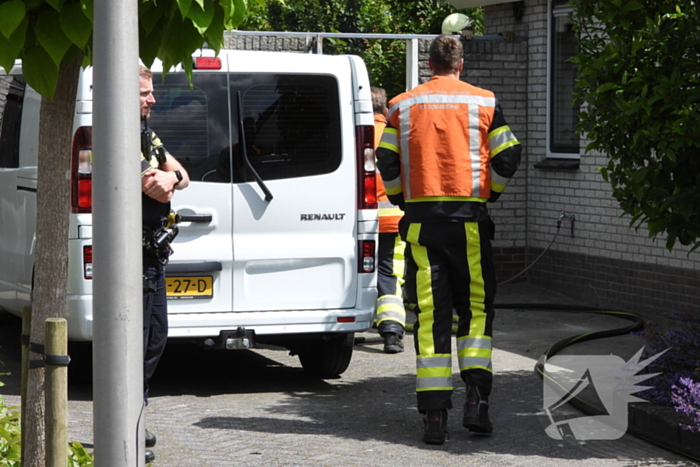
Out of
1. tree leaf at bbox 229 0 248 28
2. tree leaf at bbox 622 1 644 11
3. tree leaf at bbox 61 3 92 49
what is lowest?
tree leaf at bbox 61 3 92 49

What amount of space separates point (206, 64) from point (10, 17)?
387cm

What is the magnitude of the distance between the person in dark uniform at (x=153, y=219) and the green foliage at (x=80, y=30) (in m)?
1.92

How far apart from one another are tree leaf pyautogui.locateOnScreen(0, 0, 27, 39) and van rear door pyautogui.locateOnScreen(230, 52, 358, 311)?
3.88 m

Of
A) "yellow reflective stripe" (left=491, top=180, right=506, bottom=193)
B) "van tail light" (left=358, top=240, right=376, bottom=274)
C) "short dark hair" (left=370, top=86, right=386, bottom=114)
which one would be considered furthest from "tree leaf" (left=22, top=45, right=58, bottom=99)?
"short dark hair" (left=370, top=86, right=386, bottom=114)

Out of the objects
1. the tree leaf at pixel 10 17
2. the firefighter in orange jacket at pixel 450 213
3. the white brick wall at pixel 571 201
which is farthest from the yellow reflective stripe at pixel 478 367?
the white brick wall at pixel 571 201

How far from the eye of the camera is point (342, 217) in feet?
24.3

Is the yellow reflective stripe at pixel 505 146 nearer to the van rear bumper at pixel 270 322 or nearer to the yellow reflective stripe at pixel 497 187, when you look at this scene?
the yellow reflective stripe at pixel 497 187

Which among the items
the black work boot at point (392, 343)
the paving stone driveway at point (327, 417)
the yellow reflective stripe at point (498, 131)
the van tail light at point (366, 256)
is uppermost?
the yellow reflective stripe at point (498, 131)

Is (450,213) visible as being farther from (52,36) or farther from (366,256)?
(52,36)

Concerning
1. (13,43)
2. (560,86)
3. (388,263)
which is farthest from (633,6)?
(560,86)

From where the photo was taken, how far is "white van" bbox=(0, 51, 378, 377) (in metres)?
7.10

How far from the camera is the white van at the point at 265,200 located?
7.10 meters

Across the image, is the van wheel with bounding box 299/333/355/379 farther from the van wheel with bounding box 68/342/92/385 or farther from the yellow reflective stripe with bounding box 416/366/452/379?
the van wheel with bounding box 68/342/92/385

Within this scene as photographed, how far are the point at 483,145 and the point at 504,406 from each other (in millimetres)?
1709
